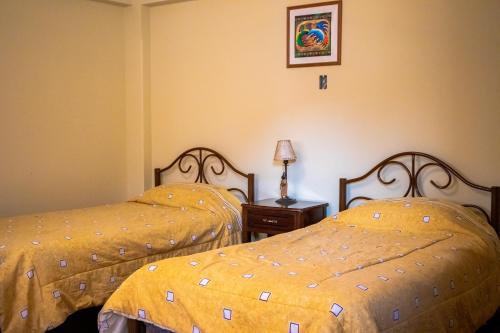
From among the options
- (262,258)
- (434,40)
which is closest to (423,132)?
(434,40)

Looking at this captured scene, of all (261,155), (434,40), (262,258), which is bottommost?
(262,258)

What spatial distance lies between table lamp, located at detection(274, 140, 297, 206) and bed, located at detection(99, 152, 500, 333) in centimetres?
71

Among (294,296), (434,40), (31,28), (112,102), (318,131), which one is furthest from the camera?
(112,102)

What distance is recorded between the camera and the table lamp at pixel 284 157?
12.9 ft

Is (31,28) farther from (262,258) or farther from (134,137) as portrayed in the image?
(262,258)

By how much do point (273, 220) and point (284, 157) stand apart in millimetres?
455

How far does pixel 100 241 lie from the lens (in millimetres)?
3129

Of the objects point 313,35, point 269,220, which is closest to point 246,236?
point 269,220

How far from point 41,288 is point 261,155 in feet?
6.55

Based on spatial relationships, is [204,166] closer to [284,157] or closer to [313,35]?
[284,157]

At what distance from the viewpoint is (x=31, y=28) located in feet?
13.9

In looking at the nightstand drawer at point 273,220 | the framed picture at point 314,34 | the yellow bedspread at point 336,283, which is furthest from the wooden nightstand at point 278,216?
the framed picture at point 314,34

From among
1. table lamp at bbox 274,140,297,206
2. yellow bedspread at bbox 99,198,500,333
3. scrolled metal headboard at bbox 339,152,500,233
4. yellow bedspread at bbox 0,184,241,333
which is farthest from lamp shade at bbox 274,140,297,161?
yellow bedspread at bbox 99,198,500,333

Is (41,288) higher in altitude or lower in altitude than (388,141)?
lower
